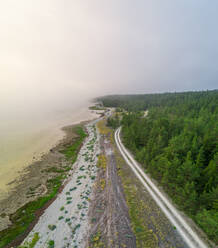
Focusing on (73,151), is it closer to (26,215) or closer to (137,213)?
(26,215)

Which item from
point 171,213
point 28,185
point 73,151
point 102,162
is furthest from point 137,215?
point 73,151

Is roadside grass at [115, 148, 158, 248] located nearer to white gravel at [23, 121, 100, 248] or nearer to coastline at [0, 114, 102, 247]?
white gravel at [23, 121, 100, 248]

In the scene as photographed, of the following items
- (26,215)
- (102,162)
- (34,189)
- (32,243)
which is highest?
(102,162)

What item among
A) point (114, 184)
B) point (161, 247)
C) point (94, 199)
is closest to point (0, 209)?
point (94, 199)

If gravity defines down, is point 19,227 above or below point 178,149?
below

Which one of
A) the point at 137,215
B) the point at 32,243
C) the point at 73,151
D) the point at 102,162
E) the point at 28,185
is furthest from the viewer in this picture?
the point at 73,151

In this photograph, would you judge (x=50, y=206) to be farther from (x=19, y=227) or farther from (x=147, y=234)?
(x=147, y=234)

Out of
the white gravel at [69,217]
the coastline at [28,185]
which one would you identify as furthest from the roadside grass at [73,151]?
the white gravel at [69,217]

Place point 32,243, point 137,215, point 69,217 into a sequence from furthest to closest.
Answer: point 69,217 < point 137,215 < point 32,243

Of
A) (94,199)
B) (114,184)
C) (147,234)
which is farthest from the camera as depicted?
(114,184)
